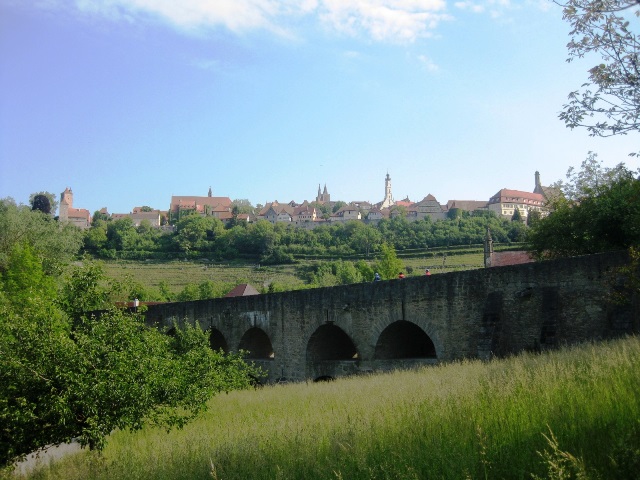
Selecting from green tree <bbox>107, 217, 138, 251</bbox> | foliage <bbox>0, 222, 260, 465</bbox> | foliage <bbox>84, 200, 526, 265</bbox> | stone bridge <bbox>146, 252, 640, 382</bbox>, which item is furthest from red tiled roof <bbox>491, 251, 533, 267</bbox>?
green tree <bbox>107, 217, 138, 251</bbox>

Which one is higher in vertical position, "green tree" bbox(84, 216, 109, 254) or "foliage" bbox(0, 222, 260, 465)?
"green tree" bbox(84, 216, 109, 254)

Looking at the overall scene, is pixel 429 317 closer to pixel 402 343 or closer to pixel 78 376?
pixel 402 343

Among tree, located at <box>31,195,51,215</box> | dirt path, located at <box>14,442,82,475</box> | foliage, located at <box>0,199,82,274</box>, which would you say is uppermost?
tree, located at <box>31,195,51,215</box>

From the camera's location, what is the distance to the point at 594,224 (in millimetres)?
25828

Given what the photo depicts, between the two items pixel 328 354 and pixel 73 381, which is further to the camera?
pixel 328 354

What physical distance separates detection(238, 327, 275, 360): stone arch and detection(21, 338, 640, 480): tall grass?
574 inches

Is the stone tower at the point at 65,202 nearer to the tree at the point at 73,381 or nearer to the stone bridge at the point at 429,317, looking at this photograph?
the stone bridge at the point at 429,317

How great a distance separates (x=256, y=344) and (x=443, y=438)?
852 inches

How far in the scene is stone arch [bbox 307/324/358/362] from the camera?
23969mm

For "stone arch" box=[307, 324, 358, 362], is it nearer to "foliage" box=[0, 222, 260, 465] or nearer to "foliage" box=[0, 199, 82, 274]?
"foliage" box=[0, 222, 260, 465]

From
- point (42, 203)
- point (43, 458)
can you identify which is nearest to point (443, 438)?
point (43, 458)

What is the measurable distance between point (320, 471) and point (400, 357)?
15.4 meters

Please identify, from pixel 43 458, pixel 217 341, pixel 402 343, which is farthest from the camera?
pixel 217 341

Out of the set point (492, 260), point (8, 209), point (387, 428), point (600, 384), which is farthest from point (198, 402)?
point (8, 209)
